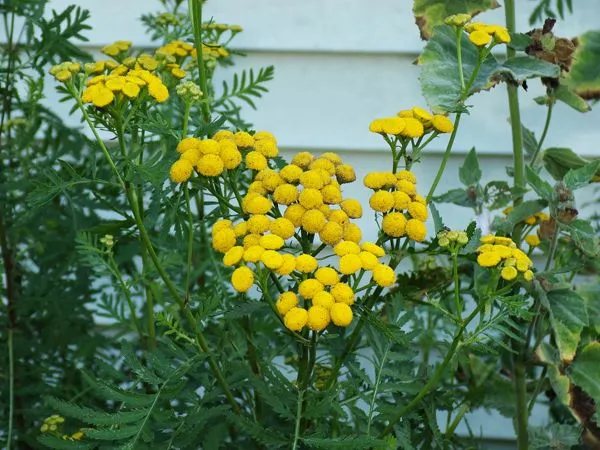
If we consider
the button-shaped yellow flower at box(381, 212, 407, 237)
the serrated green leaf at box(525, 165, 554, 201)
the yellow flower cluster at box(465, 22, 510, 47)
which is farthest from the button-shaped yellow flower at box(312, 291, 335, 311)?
the serrated green leaf at box(525, 165, 554, 201)

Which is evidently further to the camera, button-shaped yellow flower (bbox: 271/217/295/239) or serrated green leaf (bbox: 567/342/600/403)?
serrated green leaf (bbox: 567/342/600/403)

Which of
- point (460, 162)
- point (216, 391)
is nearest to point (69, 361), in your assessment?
point (216, 391)

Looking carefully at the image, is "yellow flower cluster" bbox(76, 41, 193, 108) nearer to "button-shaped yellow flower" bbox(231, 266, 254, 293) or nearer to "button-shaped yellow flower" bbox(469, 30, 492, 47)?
"button-shaped yellow flower" bbox(231, 266, 254, 293)

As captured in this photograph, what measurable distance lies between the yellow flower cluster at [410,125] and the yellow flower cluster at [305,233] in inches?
2.8

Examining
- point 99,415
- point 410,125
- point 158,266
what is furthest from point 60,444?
point 410,125

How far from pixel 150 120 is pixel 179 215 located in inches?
4.9

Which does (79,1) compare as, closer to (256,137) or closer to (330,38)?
(330,38)

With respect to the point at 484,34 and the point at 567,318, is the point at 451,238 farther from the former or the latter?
the point at 567,318

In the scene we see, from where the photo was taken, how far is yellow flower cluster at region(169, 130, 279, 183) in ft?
3.56

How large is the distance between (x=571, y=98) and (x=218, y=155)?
0.68 meters

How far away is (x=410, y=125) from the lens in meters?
1.14

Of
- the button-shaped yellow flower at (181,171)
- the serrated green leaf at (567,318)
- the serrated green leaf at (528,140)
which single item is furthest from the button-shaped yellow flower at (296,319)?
the serrated green leaf at (528,140)

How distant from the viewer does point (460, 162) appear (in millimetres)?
2262

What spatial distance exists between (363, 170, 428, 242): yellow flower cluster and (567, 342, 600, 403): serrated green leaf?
1.73 feet
